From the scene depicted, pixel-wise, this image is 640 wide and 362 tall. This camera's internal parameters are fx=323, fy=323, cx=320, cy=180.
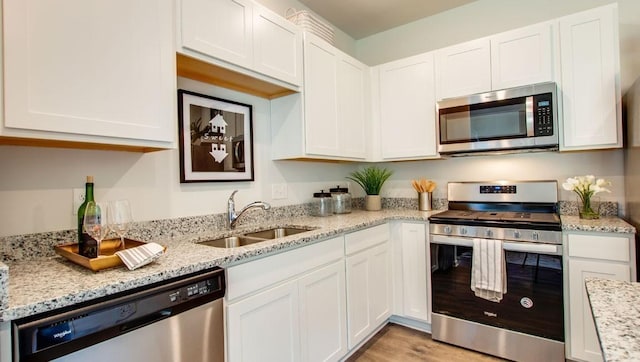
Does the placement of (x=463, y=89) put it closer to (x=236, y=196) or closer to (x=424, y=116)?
(x=424, y=116)

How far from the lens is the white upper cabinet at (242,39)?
1574mm

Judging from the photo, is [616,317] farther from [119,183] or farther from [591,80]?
[591,80]

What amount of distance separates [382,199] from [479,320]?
140cm

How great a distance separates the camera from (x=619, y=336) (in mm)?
635

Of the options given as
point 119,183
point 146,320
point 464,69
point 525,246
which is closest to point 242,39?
point 119,183

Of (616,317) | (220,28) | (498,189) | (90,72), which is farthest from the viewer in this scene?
(498,189)

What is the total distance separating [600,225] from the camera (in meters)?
1.90

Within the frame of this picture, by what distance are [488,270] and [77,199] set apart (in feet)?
7.72

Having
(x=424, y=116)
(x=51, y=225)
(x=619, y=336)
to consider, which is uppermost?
(x=424, y=116)

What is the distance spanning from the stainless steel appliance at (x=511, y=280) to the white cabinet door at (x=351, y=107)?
873 millimetres

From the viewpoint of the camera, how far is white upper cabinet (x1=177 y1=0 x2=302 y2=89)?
1.57 m

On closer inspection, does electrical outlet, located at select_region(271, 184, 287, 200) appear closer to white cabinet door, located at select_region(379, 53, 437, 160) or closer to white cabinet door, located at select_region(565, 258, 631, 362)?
white cabinet door, located at select_region(379, 53, 437, 160)

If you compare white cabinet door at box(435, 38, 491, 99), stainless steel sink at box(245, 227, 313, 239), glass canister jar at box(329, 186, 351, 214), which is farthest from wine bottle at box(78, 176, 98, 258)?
white cabinet door at box(435, 38, 491, 99)

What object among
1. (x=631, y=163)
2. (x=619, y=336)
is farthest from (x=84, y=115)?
(x=631, y=163)
